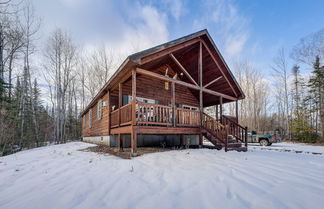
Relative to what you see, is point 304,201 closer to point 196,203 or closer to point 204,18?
point 196,203

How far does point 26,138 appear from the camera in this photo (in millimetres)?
15406

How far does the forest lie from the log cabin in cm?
846

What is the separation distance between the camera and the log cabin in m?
6.15

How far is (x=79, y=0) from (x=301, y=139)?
2523 cm

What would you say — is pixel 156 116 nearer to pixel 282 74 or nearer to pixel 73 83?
pixel 73 83

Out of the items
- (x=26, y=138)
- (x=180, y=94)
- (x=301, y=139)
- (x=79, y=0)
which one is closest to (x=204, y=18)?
(x=180, y=94)

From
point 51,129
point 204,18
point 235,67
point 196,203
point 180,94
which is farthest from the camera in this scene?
point 235,67

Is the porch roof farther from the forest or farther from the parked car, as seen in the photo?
the forest

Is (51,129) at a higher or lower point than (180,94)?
lower

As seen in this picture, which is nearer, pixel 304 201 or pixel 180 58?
pixel 304 201

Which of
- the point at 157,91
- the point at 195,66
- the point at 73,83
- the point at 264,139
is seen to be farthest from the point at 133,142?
the point at 73,83

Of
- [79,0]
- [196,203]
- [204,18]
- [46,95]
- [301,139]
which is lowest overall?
[301,139]

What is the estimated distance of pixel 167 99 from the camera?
1009 cm

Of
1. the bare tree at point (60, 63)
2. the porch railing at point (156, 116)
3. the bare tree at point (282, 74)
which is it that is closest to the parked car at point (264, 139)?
the porch railing at point (156, 116)
